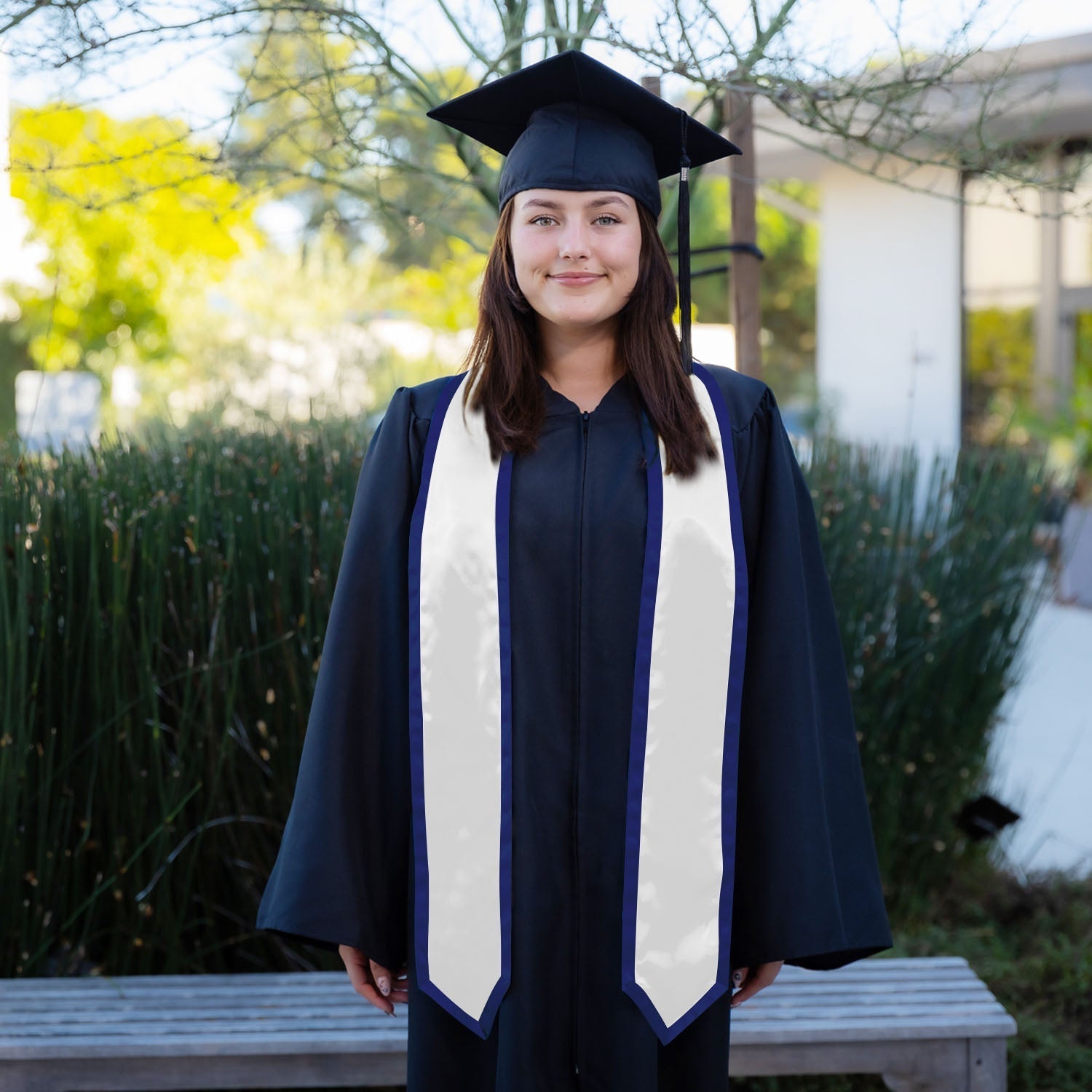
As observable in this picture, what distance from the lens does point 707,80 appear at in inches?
88.1

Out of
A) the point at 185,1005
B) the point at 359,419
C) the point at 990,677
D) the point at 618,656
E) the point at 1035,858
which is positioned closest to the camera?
the point at 618,656

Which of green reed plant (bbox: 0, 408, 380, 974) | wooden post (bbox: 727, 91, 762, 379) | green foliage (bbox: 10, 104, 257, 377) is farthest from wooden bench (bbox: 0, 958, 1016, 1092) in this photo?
green foliage (bbox: 10, 104, 257, 377)

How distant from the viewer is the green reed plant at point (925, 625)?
3205mm

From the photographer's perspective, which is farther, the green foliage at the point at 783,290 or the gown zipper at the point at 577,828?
the green foliage at the point at 783,290

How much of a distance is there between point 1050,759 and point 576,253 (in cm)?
415

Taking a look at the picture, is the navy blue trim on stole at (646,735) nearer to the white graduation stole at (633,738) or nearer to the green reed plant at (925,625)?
the white graduation stole at (633,738)

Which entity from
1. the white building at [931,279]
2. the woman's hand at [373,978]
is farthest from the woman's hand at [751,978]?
the white building at [931,279]

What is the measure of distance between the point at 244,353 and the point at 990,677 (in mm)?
8807

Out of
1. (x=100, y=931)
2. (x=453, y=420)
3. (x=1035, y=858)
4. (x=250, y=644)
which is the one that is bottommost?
(x=1035, y=858)

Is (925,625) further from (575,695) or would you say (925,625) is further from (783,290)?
(783,290)

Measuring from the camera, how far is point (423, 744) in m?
1.55

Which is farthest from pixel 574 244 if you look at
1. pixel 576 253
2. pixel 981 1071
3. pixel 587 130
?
pixel 981 1071

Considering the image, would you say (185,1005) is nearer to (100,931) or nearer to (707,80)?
(100,931)

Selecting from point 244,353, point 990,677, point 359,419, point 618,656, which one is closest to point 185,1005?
point 618,656
